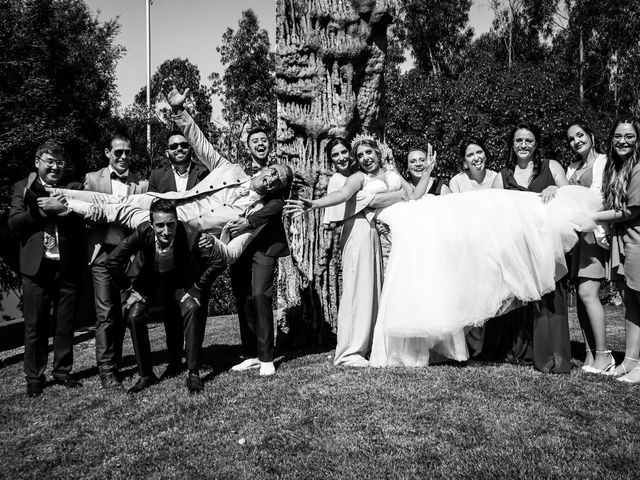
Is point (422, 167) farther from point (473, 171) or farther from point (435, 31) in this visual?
point (435, 31)

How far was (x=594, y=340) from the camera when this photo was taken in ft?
17.7

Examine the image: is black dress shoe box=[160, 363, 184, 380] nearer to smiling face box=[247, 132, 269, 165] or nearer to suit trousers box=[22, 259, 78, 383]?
suit trousers box=[22, 259, 78, 383]

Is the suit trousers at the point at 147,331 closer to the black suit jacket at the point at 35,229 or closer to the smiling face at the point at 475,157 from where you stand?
the black suit jacket at the point at 35,229

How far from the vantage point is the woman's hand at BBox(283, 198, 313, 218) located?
5570 mm

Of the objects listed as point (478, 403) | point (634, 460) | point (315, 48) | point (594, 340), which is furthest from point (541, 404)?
point (315, 48)

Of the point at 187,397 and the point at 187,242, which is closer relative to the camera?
the point at 187,397

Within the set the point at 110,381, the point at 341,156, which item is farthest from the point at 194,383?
the point at 341,156

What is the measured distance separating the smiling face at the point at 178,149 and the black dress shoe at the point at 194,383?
2313 mm

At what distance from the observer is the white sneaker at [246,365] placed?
19.1 ft

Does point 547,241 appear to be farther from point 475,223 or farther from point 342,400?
point 342,400

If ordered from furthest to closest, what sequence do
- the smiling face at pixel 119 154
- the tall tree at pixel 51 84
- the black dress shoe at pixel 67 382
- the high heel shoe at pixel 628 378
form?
the tall tree at pixel 51 84 → the smiling face at pixel 119 154 → the black dress shoe at pixel 67 382 → the high heel shoe at pixel 628 378

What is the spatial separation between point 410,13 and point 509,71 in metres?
12.4

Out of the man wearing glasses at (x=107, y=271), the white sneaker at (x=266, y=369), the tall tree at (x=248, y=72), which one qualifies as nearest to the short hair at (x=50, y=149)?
the man wearing glasses at (x=107, y=271)

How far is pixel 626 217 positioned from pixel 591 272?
0.63 metres
